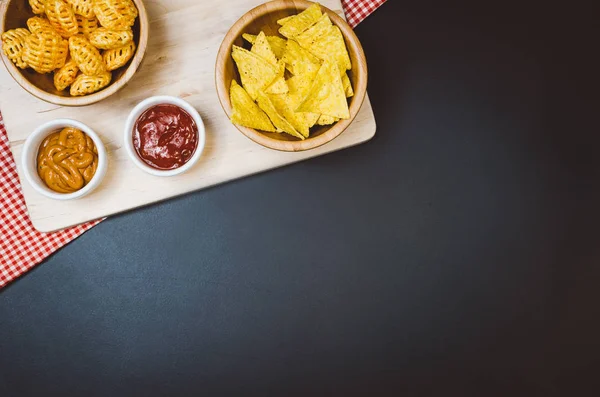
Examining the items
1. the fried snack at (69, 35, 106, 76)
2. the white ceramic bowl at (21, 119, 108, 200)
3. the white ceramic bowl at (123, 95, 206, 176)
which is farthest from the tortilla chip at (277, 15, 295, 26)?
the white ceramic bowl at (21, 119, 108, 200)

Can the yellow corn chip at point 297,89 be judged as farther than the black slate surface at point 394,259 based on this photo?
No

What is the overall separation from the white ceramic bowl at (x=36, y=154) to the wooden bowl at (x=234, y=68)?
38cm

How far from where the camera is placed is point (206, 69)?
175cm

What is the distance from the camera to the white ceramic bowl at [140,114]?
1640 mm

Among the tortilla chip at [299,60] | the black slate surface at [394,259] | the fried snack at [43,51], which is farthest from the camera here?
the black slate surface at [394,259]

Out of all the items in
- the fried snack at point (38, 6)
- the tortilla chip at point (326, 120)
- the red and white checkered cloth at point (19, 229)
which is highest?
the fried snack at point (38, 6)

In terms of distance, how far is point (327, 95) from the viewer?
158 centimetres

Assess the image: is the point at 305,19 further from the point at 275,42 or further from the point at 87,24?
the point at 87,24

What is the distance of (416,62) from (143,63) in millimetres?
912

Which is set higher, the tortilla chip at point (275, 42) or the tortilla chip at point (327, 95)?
the tortilla chip at point (275, 42)

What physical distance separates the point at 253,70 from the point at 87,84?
45cm

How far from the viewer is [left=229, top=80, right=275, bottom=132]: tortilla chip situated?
5.11 ft

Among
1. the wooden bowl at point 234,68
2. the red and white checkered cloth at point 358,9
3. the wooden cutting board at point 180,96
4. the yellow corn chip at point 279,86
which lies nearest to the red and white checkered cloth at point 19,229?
the red and white checkered cloth at point 358,9

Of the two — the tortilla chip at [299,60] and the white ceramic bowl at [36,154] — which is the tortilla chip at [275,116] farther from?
the white ceramic bowl at [36,154]
